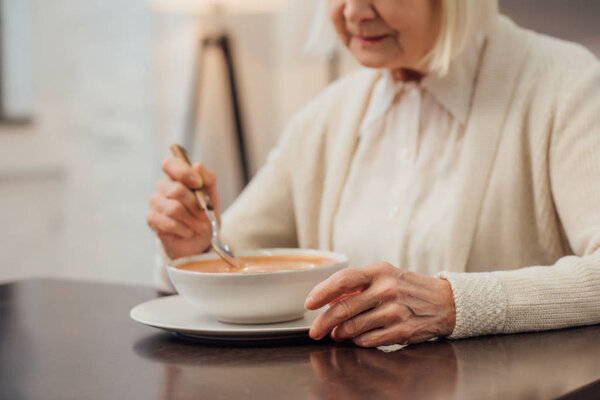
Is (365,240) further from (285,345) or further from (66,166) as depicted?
(66,166)

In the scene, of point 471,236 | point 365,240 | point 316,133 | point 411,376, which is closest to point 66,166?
point 316,133

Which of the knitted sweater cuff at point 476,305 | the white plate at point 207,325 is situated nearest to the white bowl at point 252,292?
the white plate at point 207,325

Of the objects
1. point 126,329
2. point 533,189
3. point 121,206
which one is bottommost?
point 121,206

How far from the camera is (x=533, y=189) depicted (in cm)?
124

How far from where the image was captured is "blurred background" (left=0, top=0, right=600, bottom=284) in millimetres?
2852

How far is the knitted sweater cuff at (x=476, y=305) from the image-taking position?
83 centimetres

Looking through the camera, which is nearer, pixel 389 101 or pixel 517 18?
pixel 389 101

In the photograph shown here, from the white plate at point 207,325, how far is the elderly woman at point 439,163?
0.26 meters

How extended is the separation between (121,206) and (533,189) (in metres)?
2.28

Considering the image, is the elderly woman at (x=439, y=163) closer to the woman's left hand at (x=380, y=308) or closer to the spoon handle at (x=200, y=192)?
the spoon handle at (x=200, y=192)

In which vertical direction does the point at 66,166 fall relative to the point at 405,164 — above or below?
below

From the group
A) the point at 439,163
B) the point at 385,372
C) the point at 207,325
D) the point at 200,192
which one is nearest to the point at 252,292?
the point at 207,325

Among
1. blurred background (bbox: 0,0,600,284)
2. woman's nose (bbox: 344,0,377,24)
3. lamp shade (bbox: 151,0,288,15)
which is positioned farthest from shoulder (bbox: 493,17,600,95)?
lamp shade (bbox: 151,0,288,15)

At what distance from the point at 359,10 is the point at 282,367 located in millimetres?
715
